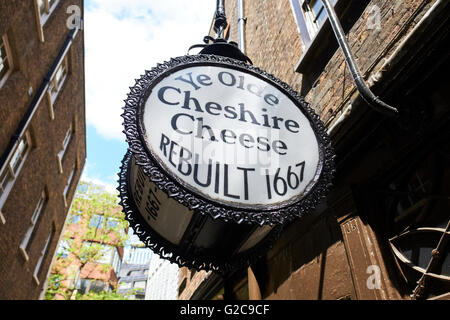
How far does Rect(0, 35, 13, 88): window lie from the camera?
6059mm

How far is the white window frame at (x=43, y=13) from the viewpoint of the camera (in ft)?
23.4

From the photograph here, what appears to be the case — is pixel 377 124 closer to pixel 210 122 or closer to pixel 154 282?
pixel 210 122

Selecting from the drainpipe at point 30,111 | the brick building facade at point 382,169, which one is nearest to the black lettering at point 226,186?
the brick building facade at point 382,169

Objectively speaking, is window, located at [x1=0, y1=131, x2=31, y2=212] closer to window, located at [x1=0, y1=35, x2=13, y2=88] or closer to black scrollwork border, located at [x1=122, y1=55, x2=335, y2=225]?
window, located at [x1=0, y1=35, x2=13, y2=88]

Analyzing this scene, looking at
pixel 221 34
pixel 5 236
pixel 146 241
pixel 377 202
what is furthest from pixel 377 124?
pixel 5 236

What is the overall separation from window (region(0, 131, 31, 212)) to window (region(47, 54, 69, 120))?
1332mm

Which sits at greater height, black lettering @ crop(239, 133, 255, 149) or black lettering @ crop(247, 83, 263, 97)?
black lettering @ crop(247, 83, 263, 97)

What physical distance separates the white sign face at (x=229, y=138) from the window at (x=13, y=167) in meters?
6.78

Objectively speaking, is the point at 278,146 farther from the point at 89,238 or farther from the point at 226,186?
the point at 89,238

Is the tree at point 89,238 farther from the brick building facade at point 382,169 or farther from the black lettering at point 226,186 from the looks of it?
the black lettering at point 226,186

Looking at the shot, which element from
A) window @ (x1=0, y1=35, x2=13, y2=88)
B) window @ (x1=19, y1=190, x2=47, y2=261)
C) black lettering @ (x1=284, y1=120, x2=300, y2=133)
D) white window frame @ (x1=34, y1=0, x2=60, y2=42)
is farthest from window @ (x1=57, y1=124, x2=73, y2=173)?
black lettering @ (x1=284, y1=120, x2=300, y2=133)

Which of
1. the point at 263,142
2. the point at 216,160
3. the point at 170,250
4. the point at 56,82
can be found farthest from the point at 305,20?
the point at 56,82

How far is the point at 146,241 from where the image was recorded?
1.83 meters

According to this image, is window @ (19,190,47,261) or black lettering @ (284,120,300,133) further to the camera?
window @ (19,190,47,261)
